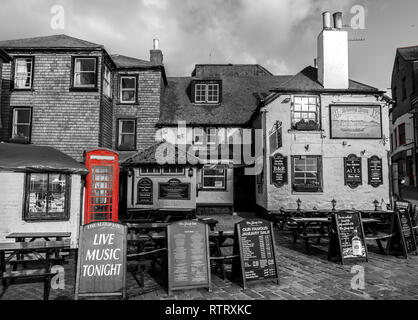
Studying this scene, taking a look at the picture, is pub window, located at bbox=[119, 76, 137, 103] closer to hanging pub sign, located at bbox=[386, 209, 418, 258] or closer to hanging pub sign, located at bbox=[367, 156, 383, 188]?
hanging pub sign, located at bbox=[367, 156, 383, 188]

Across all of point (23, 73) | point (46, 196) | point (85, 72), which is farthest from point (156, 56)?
point (46, 196)

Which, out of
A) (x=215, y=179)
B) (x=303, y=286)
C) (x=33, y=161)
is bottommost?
(x=303, y=286)

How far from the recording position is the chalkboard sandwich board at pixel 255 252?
581 cm

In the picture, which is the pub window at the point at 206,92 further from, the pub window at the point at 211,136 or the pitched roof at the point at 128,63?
the pitched roof at the point at 128,63

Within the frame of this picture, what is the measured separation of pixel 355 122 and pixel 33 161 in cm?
1431

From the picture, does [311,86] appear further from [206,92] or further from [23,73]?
[23,73]

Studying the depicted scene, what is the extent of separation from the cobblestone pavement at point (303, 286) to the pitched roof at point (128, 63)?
1347 centimetres

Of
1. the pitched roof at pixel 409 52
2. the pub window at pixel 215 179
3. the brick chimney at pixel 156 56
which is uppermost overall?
the pitched roof at pixel 409 52

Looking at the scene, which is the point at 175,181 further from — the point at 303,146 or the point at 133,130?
the point at 303,146

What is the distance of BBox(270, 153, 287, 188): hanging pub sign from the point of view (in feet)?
47.3

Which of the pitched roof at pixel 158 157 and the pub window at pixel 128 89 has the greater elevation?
the pub window at pixel 128 89

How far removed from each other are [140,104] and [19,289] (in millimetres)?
13695

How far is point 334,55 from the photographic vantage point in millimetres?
14680

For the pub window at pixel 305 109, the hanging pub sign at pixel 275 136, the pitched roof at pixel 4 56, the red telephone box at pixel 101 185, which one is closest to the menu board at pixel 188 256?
the red telephone box at pixel 101 185
